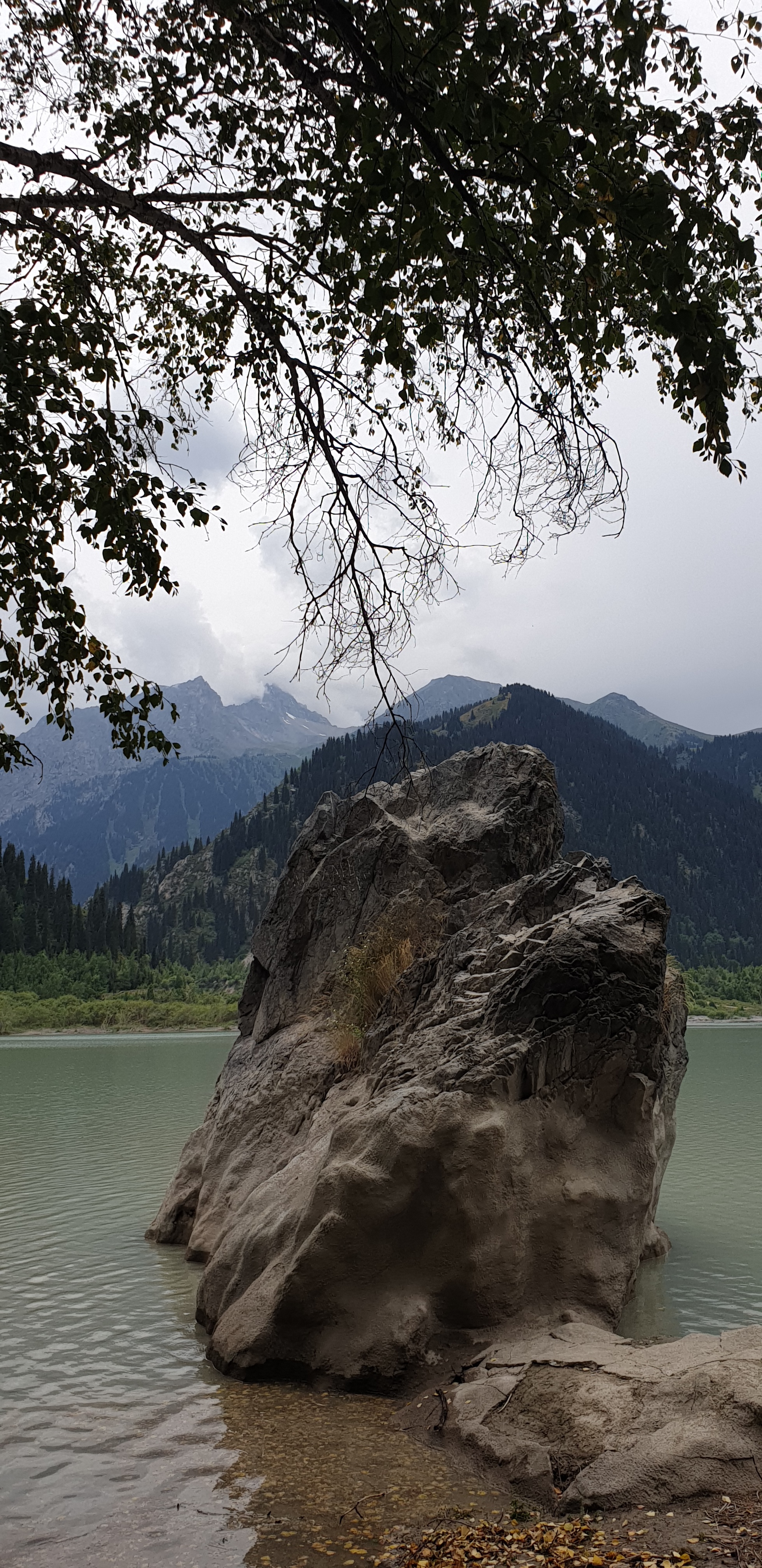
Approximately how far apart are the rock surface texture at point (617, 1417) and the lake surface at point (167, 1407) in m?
0.44

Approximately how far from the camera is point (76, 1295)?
37.9 ft

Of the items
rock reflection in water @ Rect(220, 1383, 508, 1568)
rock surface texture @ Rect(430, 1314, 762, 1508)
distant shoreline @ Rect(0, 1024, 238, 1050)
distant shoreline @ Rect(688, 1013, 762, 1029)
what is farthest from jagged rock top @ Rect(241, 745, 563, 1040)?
distant shoreline @ Rect(688, 1013, 762, 1029)

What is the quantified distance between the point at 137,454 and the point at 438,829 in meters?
9.13

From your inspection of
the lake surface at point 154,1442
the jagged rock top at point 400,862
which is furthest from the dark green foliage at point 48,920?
the lake surface at point 154,1442

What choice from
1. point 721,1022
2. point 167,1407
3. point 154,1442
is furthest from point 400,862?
point 721,1022

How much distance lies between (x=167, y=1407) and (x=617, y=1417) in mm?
3866

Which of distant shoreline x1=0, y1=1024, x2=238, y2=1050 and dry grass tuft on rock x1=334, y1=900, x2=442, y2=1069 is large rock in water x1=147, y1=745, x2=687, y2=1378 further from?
distant shoreline x1=0, y1=1024, x2=238, y2=1050

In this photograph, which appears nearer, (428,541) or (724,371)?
(724,371)

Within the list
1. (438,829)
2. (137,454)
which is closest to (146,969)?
(438,829)

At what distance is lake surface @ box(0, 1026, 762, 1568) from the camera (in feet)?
18.9

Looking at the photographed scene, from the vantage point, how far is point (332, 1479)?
247 inches

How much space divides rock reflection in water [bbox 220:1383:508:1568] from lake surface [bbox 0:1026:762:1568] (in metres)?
0.01

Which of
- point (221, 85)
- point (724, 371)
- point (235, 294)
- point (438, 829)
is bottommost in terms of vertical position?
point (438, 829)

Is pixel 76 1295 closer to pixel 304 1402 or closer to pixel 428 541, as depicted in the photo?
pixel 304 1402
